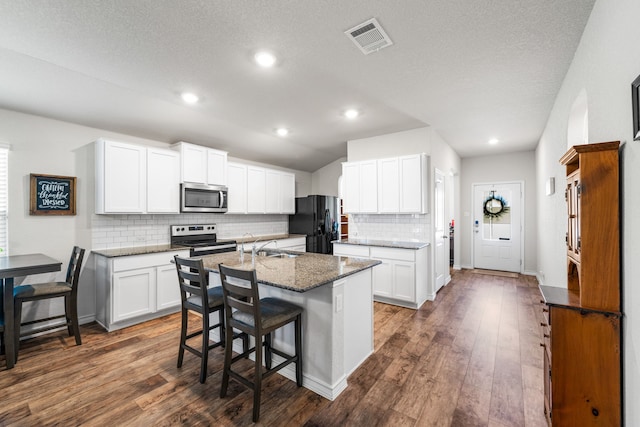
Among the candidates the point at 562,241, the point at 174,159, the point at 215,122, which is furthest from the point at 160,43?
the point at 562,241

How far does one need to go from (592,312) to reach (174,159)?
14.8 feet

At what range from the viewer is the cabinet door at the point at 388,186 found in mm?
4430

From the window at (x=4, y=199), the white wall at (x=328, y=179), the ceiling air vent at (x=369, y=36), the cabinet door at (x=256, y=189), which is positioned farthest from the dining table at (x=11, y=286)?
the white wall at (x=328, y=179)

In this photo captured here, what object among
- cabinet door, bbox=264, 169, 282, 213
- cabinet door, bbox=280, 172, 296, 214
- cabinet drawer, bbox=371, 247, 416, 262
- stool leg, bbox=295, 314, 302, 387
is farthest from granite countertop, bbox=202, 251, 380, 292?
cabinet door, bbox=280, 172, 296, 214

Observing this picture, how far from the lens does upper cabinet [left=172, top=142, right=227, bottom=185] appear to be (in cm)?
419

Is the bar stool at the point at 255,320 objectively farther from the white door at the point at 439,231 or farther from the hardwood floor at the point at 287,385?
the white door at the point at 439,231

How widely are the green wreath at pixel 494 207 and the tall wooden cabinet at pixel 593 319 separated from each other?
18.1 feet

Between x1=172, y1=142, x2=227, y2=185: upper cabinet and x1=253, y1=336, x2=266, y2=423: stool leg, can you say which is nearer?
x1=253, y1=336, x2=266, y2=423: stool leg

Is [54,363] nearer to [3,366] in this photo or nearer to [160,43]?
[3,366]

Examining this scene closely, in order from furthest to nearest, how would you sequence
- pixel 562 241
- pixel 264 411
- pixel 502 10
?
pixel 562 241
pixel 264 411
pixel 502 10

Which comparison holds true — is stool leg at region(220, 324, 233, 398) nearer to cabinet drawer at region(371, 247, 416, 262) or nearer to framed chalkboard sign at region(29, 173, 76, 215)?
cabinet drawer at region(371, 247, 416, 262)

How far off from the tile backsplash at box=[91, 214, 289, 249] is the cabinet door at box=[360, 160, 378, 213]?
2.36 meters

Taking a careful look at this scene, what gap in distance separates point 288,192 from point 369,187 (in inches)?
79.0

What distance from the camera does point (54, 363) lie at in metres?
2.59
